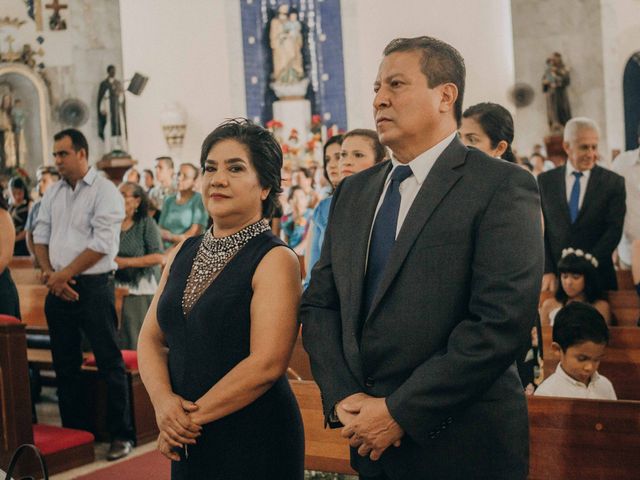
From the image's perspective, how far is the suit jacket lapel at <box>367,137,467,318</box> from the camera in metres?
1.93

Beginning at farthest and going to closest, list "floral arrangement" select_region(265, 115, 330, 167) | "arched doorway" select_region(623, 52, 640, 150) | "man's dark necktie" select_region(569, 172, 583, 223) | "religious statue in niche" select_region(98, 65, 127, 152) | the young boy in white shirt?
"religious statue in niche" select_region(98, 65, 127, 152) < "floral arrangement" select_region(265, 115, 330, 167) < "arched doorway" select_region(623, 52, 640, 150) < "man's dark necktie" select_region(569, 172, 583, 223) < the young boy in white shirt

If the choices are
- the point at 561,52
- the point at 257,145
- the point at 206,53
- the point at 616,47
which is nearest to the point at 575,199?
the point at 257,145

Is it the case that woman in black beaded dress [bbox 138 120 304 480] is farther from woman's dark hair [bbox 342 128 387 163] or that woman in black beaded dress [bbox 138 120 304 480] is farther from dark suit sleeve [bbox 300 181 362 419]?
woman's dark hair [bbox 342 128 387 163]

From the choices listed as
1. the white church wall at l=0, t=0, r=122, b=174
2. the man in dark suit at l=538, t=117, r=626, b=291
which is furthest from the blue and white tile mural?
the man in dark suit at l=538, t=117, r=626, b=291

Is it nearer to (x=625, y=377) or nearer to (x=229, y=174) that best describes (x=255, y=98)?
(x=625, y=377)

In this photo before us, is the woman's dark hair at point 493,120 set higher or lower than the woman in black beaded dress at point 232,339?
A: higher

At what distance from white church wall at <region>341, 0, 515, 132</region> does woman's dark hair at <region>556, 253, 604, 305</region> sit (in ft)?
34.1

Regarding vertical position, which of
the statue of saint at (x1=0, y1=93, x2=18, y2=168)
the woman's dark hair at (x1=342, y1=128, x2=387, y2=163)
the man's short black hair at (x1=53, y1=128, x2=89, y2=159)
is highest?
the statue of saint at (x1=0, y1=93, x2=18, y2=168)

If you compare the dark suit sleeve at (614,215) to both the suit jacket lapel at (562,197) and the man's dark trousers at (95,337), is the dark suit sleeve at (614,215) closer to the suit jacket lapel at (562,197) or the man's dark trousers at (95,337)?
the suit jacket lapel at (562,197)

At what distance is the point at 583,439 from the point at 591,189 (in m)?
2.24

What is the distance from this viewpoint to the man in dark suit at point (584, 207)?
184 inches

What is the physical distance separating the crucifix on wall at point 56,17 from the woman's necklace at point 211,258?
13.9 meters

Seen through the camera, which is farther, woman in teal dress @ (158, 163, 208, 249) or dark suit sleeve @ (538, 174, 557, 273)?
woman in teal dress @ (158, 163, 208, 249)

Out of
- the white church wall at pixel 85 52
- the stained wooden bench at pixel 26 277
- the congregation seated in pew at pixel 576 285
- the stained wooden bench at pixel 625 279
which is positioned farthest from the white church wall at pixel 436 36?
the congregation seated in pew at pixel 576 285
